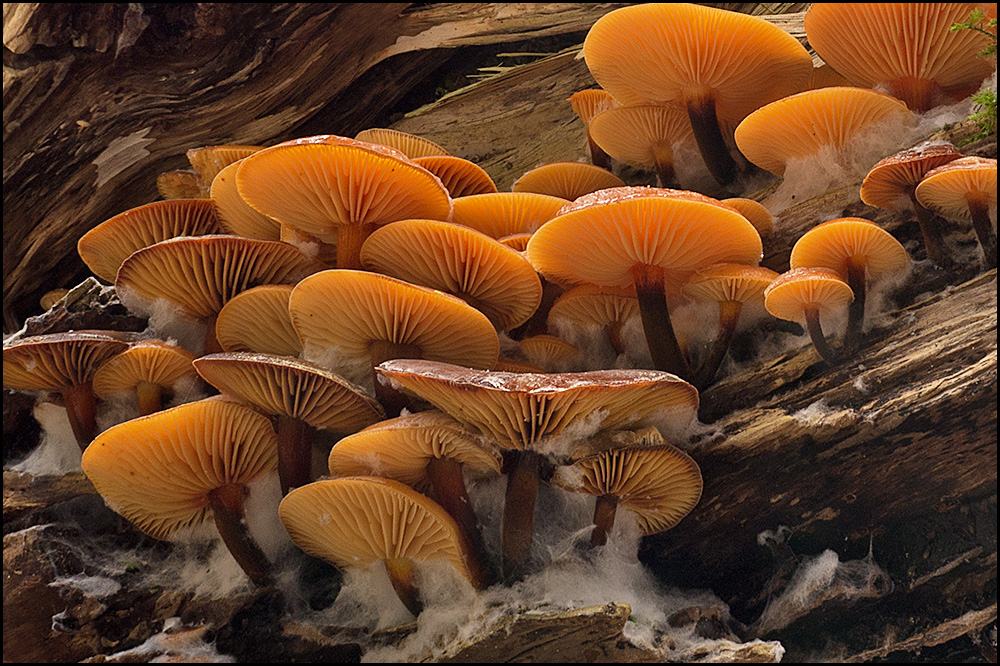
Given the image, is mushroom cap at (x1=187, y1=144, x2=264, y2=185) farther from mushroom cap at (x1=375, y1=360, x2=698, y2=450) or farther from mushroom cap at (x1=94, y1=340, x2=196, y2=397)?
mushroom cap at (x1=375, y1=360, x2=698, y2=450)

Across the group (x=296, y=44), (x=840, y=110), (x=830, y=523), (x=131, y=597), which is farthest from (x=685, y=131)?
(x=131, y=597)

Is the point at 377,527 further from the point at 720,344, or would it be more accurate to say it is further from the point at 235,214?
the point at 235,214

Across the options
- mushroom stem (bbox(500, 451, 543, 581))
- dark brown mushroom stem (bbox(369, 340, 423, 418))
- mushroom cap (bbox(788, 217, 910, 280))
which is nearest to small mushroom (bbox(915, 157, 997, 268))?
mushroom cap (bbox(788, 217, 910, 280))

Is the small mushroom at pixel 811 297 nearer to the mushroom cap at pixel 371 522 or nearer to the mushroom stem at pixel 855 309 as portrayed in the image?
the mushroom stem at pixel 855 309

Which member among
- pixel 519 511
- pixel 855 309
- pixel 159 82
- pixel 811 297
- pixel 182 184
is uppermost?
pixel 159 82

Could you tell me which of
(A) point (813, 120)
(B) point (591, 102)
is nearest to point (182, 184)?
(B) point (591, 102)

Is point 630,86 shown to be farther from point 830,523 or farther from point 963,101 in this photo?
point 830,523
